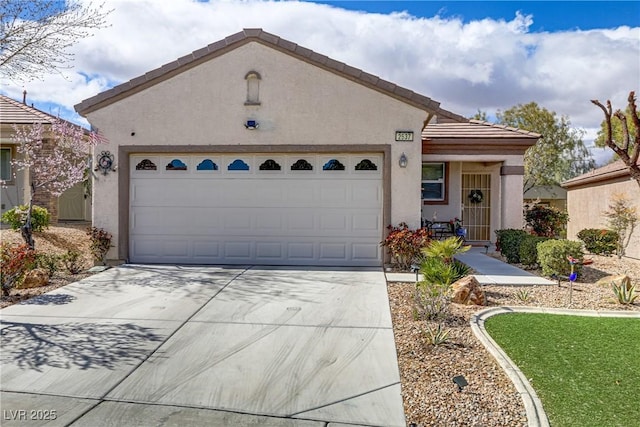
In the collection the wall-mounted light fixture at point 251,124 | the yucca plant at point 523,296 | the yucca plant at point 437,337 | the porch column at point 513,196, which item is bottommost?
the yucca plant at point 437,337

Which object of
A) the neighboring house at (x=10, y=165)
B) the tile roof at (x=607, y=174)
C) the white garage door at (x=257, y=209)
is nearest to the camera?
the white garage door at (x=257, y=209)

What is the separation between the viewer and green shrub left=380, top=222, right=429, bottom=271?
1002 centimetres

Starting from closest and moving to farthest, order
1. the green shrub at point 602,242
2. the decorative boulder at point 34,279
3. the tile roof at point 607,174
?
1. the decorative boulder at point 34,279
2. the green shrub at point 602,242
3. the tile roof at point 607,174

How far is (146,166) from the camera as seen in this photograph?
11.2 meters

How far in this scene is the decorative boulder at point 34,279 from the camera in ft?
28.1

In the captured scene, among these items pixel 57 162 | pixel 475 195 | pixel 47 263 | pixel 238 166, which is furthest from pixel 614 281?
pixel 57 162

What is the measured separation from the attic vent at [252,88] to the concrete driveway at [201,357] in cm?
460

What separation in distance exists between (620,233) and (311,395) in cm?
1450

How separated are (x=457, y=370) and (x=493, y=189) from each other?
40.4 ft

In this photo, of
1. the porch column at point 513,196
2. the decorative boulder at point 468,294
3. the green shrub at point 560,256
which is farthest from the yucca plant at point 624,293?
the porch column at point 513,196

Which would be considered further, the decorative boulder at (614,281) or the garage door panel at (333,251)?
the garage door panel at (333,251)

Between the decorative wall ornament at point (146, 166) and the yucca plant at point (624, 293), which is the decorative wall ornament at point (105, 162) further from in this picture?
the yucca plant at point (624, 293)

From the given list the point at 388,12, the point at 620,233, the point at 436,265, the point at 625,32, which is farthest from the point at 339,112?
the point at 625,32

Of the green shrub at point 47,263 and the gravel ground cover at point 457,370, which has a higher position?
the green shrub at point 47,263
